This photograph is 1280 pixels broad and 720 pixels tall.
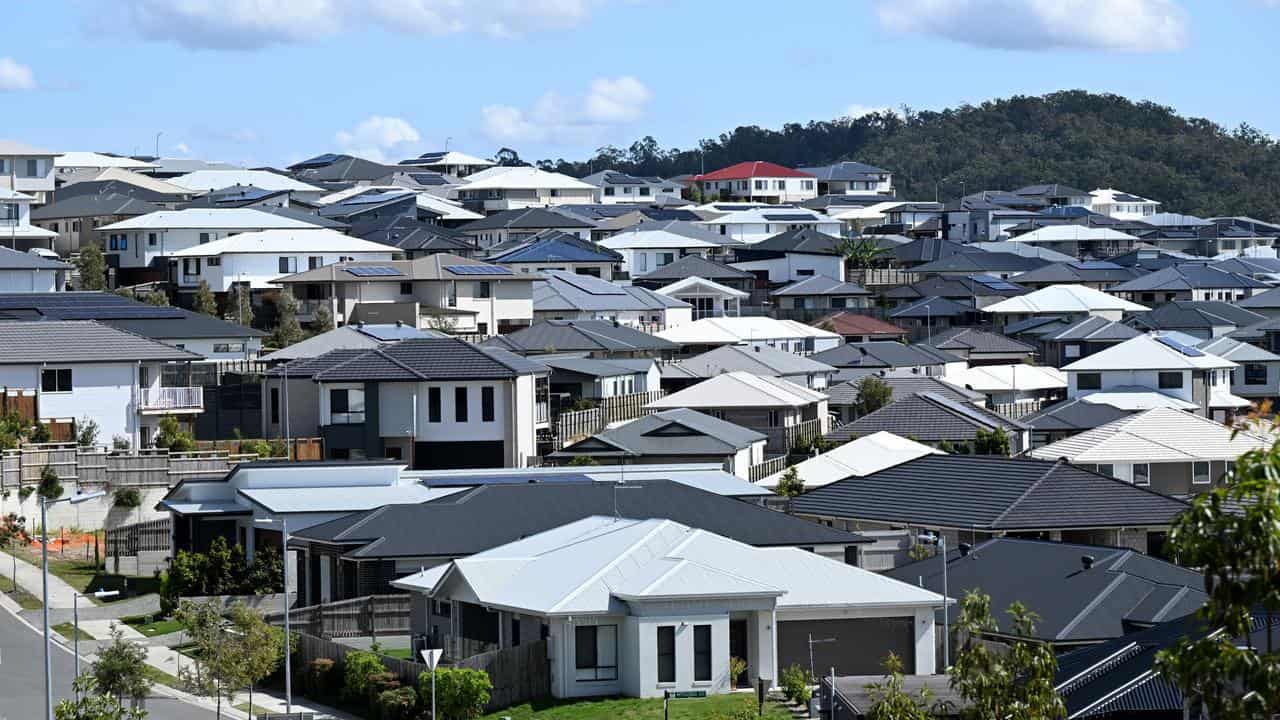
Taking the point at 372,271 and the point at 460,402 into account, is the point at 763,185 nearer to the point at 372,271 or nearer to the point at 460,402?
the point at 372,271

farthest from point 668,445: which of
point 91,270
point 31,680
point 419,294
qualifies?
point 91,270

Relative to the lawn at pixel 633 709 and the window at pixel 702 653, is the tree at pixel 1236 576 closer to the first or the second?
the lawn at pixel 633 709

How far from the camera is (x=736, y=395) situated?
2913 inches

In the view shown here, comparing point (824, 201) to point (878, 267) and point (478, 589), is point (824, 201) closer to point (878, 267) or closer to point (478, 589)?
point (878, 267)

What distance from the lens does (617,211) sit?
488 ft

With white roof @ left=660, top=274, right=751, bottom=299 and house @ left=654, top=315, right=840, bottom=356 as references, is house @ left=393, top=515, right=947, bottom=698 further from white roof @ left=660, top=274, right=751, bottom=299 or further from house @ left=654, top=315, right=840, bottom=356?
white roof @ left=660, top=274, right=751, bottom=299

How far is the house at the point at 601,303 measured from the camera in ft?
315

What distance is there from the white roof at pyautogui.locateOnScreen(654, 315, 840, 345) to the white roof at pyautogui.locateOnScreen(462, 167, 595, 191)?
52.5 m

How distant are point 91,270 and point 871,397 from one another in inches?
1354

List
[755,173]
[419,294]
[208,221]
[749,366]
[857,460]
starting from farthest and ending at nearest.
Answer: [755,173] → [208,221] → [419,294] → [749,366] → [857,460]

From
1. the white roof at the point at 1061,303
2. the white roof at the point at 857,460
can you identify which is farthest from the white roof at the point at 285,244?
the white roof at the point at 857,460

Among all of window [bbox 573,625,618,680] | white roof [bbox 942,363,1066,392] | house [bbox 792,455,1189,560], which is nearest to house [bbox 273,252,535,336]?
white roof [bbox 942,363,1066,392]

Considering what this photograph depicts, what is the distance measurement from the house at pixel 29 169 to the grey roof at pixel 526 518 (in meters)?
79.8

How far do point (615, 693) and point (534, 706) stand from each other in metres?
1.46
